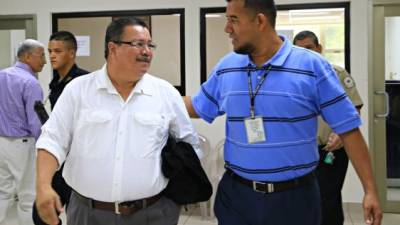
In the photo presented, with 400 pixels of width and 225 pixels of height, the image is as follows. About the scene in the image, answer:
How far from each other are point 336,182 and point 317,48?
0.88m

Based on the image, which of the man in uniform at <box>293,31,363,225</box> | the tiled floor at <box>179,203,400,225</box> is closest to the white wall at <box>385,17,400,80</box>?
the tiled floor at <box>179,203,400,225</box>

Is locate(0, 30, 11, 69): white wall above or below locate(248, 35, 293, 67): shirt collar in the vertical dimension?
above

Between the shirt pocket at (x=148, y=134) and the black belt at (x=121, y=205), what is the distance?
19 cm

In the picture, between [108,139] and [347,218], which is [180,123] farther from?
[347,218]

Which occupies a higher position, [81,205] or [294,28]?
[294,28]

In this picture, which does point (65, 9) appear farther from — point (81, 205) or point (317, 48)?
point (81, 205)

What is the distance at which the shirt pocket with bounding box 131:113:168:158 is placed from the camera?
180cm

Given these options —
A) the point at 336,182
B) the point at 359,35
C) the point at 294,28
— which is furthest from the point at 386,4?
the point at 336,182

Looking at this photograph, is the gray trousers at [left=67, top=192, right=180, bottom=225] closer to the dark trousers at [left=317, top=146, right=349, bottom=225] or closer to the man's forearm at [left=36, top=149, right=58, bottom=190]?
the man's forearm at [left=36, top=149, right=58, bottom=190]

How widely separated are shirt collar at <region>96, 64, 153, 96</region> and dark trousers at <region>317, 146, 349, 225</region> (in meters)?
1.28

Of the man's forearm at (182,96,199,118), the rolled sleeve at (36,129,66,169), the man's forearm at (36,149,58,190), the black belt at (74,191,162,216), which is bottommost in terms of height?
the black belt at (74,191,162,216)

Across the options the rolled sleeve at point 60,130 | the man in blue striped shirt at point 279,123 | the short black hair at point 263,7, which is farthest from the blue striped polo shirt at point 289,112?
the rolled sleeve at point 60,130

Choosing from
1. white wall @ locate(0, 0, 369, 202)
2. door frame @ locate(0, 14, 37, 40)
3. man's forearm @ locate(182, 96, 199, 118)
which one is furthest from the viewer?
door frame @ locate(0, 14, 37, 40)

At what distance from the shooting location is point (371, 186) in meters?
1.72
